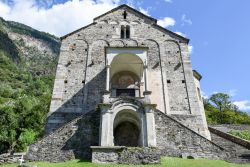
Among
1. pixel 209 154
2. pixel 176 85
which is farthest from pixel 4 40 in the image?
pixel 209 154

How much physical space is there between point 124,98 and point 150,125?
2439 millimetres

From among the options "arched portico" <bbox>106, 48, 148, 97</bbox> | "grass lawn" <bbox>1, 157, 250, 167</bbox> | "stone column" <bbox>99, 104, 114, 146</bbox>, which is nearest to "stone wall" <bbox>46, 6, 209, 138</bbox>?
"arched portico" <bbox>106, 48, 148, 97</bbox>

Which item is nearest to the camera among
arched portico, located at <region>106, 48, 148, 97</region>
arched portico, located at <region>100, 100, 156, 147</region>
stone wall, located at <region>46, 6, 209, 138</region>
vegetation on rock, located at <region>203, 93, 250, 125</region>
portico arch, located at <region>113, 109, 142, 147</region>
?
arched portico, located at <region>100, 100, 156, 147</region>

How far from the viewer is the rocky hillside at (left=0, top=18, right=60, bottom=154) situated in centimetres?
2602

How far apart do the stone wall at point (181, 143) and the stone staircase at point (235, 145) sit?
34.9 inches

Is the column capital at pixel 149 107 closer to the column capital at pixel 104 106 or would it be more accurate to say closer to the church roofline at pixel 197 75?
the column capital at pixel 104 106

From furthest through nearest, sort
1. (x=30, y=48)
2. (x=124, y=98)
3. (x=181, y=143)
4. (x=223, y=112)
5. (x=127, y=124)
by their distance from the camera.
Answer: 1. (x=30, y=48)
2. (x=223, y=112)
3. (x=127, y=124)
4. (x=124, y=98)
5. (x=181, y=143)

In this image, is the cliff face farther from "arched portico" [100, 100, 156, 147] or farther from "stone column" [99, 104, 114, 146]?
"stone column" [99, 104, 114, 146]

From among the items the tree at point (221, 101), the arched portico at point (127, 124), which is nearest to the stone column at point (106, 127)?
the arched portico at point (127, 124)

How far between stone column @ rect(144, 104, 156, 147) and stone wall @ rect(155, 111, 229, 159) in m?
0.48

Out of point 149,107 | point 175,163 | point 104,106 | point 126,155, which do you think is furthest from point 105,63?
point 175,163

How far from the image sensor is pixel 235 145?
1681cm

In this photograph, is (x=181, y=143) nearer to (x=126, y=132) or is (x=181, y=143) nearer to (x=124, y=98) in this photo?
(x=124, y=98)

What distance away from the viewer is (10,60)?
371 feet
